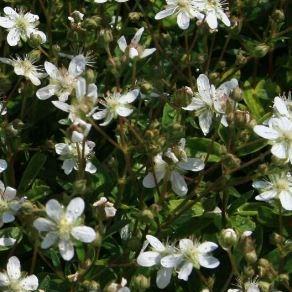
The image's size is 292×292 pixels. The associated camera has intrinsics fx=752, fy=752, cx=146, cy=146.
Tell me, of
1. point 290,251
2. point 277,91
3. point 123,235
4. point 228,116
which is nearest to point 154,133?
point 228,116

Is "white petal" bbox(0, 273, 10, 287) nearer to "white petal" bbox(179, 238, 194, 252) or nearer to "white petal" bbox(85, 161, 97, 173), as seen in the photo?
"white petal" bbox(85, 161, 97, 173)

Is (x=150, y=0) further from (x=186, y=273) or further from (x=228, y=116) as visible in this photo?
(x=186, y=273)

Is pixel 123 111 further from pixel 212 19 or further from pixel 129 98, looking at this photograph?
pixel 212 19

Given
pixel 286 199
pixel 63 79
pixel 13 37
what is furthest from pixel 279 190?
pixel 13 37

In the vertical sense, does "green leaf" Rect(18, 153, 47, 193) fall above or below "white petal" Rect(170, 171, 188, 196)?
below

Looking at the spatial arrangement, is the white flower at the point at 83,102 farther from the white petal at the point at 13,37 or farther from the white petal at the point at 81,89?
the white petal at the point at 13,37

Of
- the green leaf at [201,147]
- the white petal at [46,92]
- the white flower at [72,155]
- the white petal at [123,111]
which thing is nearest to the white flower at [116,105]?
the white petal at [123,111]

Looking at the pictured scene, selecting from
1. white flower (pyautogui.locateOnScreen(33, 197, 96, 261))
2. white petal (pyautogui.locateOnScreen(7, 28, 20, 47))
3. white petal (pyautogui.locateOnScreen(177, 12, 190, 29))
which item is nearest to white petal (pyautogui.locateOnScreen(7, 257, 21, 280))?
white flower (pyautogui.locateOnScreen(33, 197, 96, 261))
